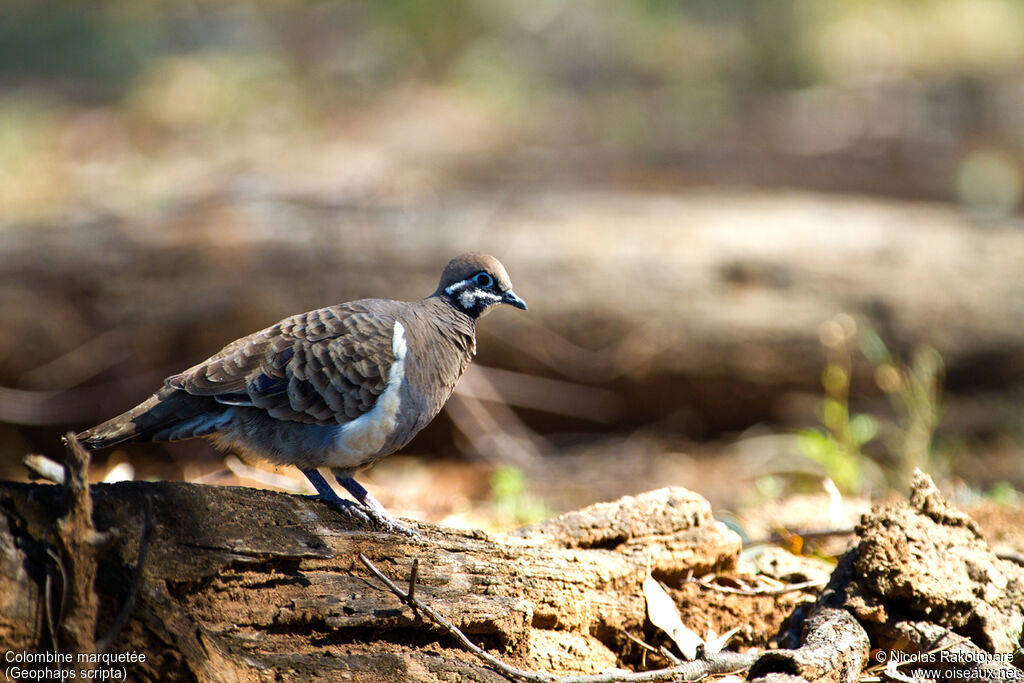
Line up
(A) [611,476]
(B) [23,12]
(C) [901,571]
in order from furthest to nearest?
(B) [23,12] → (A) [611,476] → (C) [901,571]

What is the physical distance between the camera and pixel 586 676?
9.98ft

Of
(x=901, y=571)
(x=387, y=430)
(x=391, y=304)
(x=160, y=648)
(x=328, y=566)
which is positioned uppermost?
(x=391, y=304)

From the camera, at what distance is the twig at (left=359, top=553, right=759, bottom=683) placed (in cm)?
300

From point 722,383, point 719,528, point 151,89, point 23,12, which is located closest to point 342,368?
point 719,528

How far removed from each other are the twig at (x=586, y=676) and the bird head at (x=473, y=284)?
1.37 meters

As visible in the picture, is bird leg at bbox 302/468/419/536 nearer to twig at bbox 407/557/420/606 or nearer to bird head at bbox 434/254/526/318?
twig at bbox 407/557/420/606

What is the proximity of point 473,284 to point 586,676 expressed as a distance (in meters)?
1.77

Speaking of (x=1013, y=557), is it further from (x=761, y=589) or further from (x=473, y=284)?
(x=473, y=284)

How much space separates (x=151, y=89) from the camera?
13336 mm

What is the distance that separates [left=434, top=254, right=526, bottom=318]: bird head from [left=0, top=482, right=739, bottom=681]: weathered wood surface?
1006 mm

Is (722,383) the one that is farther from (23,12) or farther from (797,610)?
(23,12)

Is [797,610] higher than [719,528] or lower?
lower

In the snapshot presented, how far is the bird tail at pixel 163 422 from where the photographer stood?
11.0ft

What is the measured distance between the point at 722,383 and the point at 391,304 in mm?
4209
